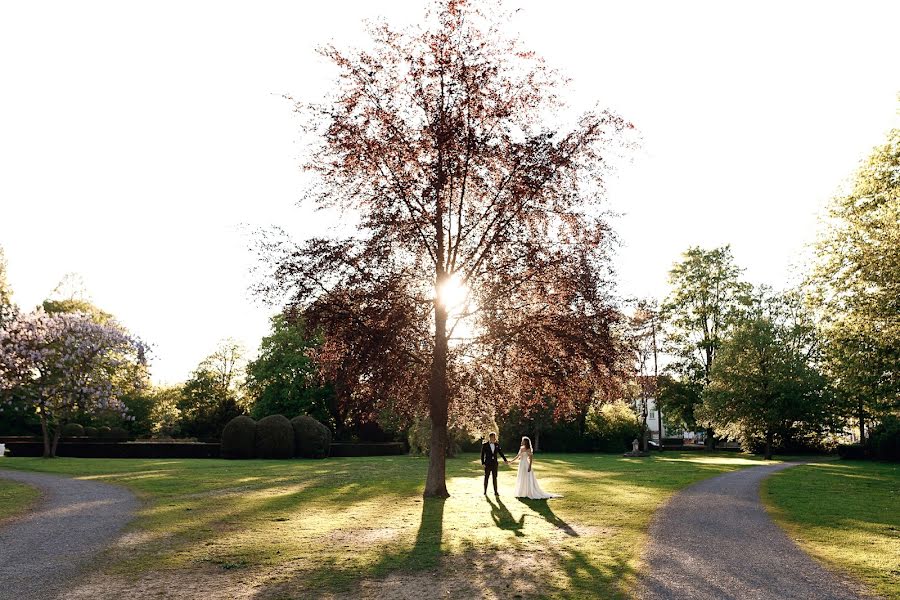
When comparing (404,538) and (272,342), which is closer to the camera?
(404,538)

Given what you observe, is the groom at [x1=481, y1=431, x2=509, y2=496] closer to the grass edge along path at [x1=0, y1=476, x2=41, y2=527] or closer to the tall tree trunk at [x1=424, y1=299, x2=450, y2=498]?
the tall tree trunk at [x1=424, y1=299, x2=450, y2=498]

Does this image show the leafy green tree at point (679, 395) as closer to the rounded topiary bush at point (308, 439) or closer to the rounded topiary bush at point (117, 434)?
the rounded topiary bush at point (308, 439)

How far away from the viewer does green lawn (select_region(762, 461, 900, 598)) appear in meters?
10.5

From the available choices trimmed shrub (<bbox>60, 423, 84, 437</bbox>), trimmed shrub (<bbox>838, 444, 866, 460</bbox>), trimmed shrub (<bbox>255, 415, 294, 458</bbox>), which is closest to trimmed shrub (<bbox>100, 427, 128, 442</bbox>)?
trimmed shrub (<bbox>60, 423, 84, 437</bbox>)

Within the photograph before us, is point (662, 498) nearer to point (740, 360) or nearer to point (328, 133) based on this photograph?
point (328, 133)

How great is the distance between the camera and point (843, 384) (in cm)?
2831

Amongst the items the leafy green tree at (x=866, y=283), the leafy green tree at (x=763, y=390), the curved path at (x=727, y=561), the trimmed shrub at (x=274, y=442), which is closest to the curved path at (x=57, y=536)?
the curved path at (x=727, y=561)

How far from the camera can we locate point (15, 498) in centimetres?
1912

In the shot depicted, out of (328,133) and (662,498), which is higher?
(328,133)

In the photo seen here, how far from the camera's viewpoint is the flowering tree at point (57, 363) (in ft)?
127

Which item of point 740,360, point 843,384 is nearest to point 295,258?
point 843,384

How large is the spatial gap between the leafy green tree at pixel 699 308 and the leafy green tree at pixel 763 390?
920 centimetres

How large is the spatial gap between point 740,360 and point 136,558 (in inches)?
1764

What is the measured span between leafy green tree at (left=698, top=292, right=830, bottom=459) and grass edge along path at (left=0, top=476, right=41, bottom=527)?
42.1m
